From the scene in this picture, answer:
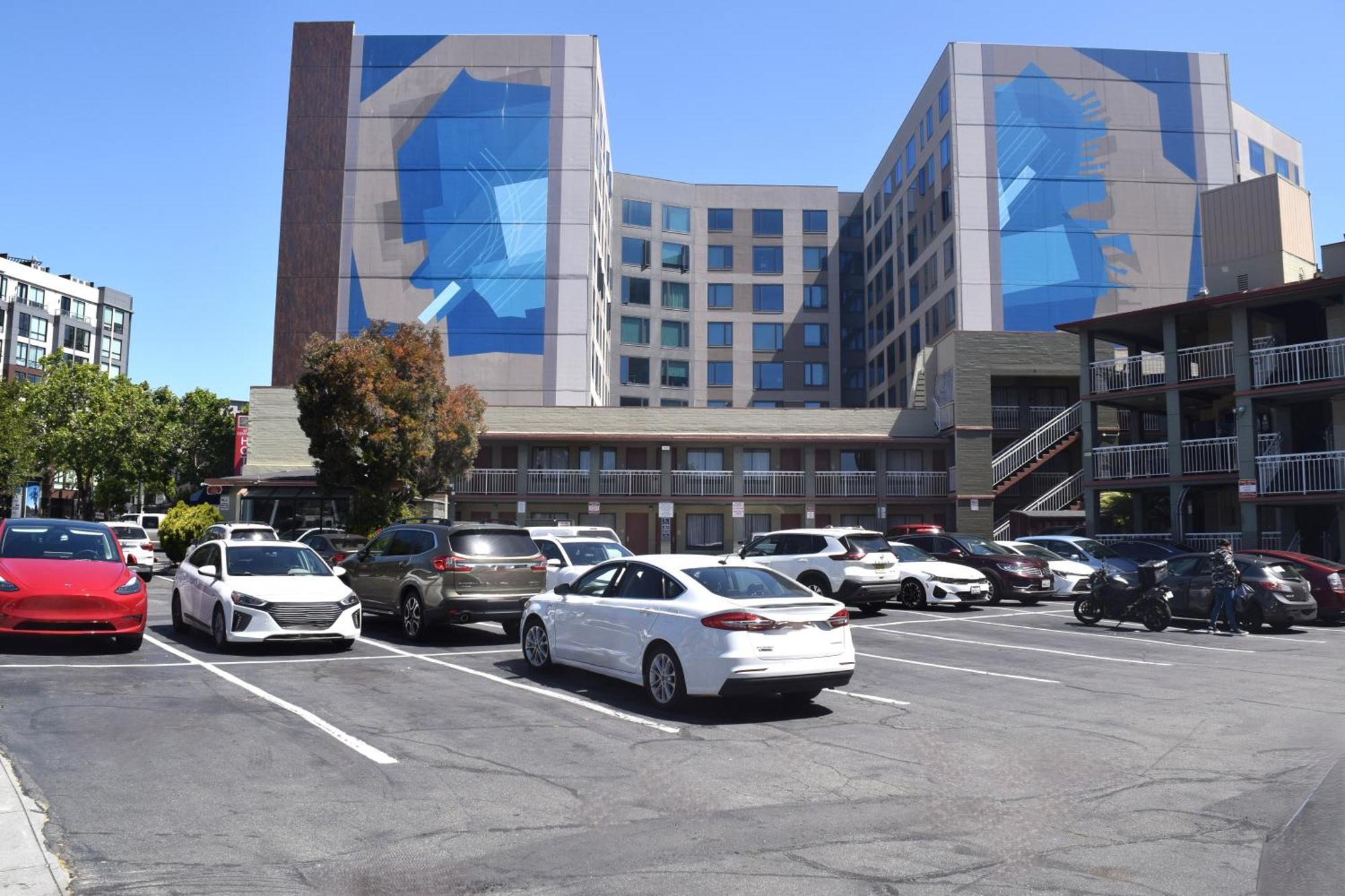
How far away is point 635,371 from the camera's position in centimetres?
7050

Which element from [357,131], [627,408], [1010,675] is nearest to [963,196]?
[627,408]

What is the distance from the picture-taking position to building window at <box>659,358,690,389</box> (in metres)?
71.2

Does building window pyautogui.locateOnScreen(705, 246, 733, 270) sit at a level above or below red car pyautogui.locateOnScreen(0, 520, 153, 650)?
above

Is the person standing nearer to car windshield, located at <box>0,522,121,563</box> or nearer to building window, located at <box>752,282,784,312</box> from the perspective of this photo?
car windshield, located at <box>0,522,121,563</box>

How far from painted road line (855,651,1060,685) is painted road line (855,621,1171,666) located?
224cm

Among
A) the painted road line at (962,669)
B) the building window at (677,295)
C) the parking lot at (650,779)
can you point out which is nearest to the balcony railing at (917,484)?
the building window at (677,295)

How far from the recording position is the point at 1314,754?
8414 millimetres

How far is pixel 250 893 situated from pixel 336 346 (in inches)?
1101

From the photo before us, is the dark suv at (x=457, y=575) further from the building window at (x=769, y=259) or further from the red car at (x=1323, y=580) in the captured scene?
the building window at (x=769, y=259)

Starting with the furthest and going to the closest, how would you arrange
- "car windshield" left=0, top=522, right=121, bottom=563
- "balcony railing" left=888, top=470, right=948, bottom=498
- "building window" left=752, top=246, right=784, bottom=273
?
"building window" left=752, top=246, right=784, bottom=273, "balcony railing" left=888, top=470, right=948, bottom=498, "car windshield" left=0, top=522, right=121, bottom=563

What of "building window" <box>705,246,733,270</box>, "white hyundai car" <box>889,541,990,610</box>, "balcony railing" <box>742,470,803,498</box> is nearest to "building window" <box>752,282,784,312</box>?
"building window" <box>705,246,733,270</box>

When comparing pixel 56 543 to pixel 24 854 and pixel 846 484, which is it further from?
pixel 846 484

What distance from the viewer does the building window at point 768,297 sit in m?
72.2

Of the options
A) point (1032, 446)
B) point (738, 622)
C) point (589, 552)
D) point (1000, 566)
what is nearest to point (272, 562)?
point (589, 552)
